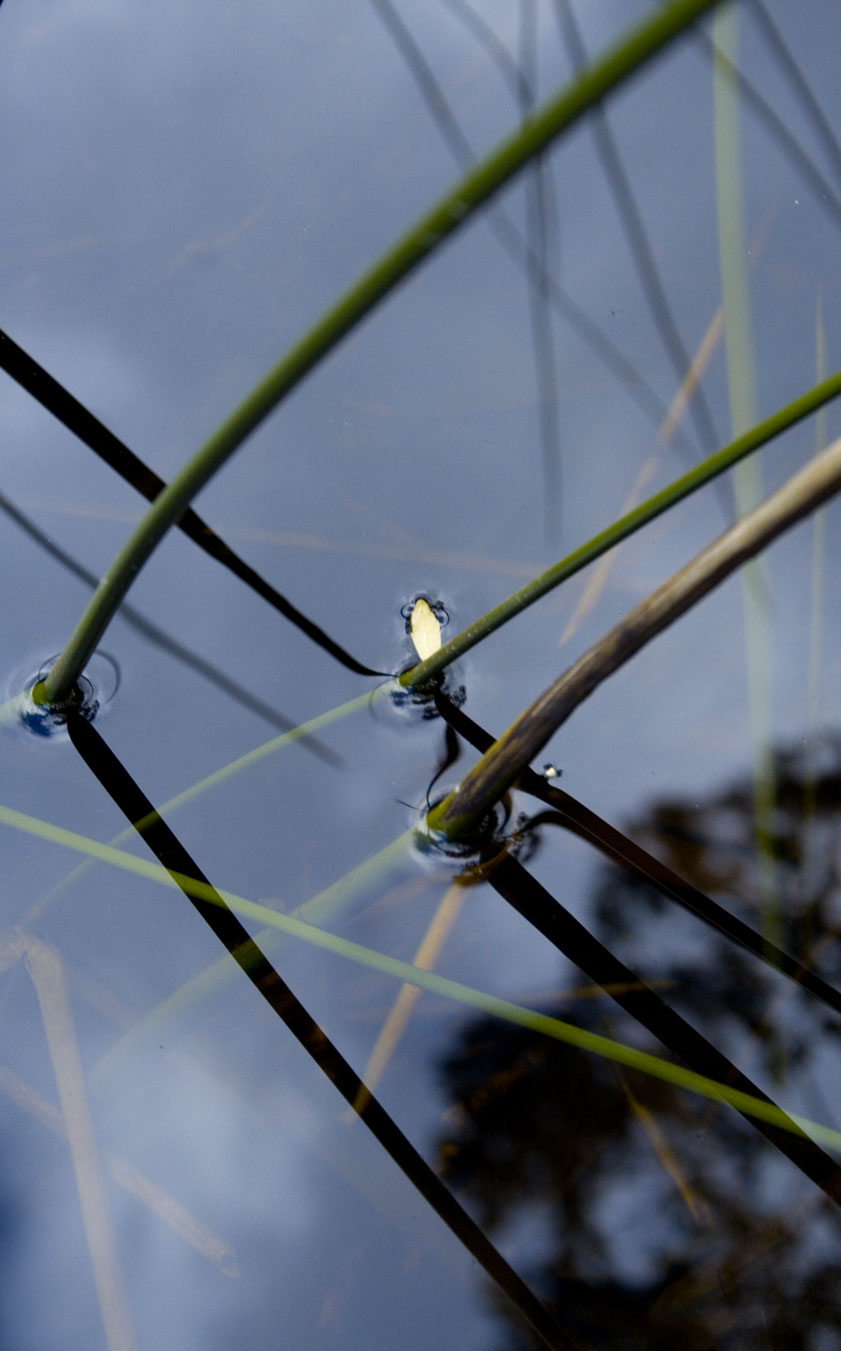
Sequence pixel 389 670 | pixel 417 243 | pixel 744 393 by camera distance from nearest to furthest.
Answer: pixel 417 243
pixel 389 670
pixel 744 393

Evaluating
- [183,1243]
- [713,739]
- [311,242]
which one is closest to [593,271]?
[311,242]

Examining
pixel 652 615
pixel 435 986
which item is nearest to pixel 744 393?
pixel 652 615

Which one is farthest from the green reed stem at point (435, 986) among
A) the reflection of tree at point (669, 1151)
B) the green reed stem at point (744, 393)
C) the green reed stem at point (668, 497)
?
the green reed stem at point (668, 497)

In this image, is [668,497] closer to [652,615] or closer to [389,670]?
[652,615]

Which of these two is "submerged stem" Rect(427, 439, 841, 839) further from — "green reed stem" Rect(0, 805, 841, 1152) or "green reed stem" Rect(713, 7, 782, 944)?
"green reed stem" Rect(713, 7, 782, 944)

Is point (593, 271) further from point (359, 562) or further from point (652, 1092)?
point (652, 1092)
